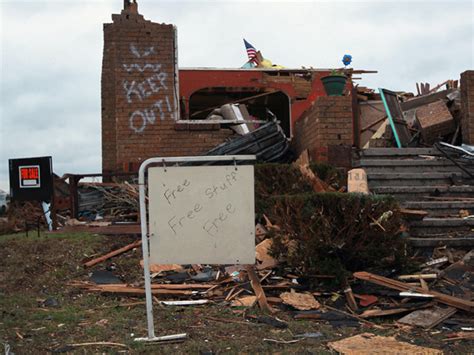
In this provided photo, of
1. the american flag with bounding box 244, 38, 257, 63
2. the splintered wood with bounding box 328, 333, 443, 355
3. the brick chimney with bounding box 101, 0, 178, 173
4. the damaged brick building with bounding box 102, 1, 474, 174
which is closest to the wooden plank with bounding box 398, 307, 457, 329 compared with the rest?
the splintered wood with bounding box 328, 333, 443, 355

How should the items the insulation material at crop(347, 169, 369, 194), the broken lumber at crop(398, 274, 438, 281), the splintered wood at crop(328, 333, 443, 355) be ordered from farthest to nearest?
the insulation material at crop(347, 169, 369, 194) → the broken lumber at crop(398, 274, 438, 281) → the splintered wood at crop(328, 333, 443, 355)

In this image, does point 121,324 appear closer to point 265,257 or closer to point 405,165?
point 265,257

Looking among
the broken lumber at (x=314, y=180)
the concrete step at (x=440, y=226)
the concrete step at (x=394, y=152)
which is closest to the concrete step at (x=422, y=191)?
the broken lumber at (x=314, y=180)

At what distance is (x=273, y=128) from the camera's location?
32.1 ft

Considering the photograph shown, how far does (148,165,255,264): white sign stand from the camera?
14.0ft

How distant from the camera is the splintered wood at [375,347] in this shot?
385 cm

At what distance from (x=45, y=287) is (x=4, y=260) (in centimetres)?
118

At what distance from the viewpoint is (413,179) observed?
26.2ft

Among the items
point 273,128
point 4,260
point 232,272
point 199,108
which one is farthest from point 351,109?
point 199,108

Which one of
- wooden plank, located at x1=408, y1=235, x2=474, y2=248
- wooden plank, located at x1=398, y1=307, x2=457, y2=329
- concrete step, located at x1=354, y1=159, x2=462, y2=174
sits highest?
concrete step, located at x1=354, y1=159, x2=462, y2=174

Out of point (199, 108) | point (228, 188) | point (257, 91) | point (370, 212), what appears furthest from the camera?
point (199, 108)

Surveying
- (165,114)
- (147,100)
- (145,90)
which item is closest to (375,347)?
(165,114)

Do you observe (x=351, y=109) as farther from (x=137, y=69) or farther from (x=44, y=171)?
(x=44, y=171)

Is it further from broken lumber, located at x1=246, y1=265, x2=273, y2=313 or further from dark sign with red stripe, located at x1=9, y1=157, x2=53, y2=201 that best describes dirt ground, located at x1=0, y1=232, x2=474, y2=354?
dark sign with red stripe, located at x1=9, y1=157, x2=53, y2=201
